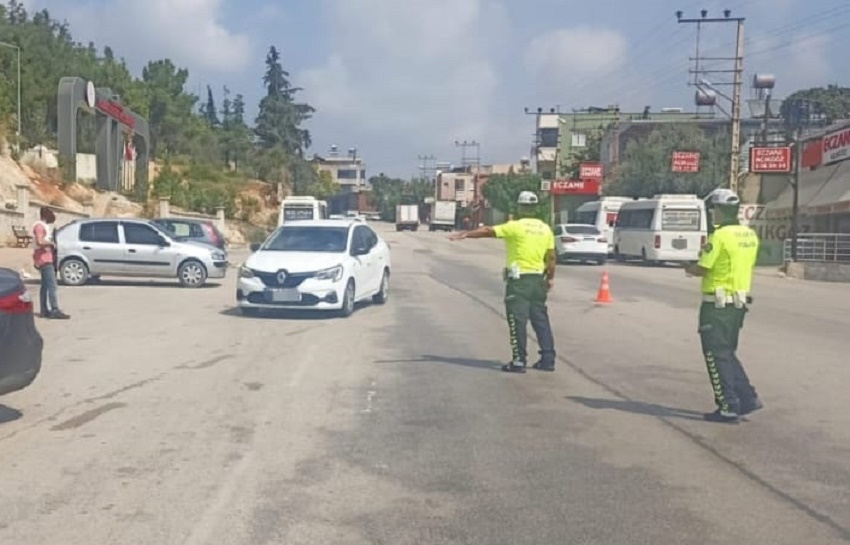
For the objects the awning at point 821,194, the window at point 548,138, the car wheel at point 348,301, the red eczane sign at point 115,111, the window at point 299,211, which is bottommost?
the car wheel at point 348,301

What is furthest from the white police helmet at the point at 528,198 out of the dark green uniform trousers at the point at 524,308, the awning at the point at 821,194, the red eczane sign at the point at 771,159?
the red eczane sign at the point at 771,159

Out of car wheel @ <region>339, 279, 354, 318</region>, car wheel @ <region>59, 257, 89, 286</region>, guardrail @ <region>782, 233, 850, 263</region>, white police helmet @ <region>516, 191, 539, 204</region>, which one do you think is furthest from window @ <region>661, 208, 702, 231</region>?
white police helmet @ <region>516, 191, 539, 204</region>

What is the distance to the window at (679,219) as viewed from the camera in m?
40.2

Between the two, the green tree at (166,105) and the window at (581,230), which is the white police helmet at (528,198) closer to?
the window at (581,230)

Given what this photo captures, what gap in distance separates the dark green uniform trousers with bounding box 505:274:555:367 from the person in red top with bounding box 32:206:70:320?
27.6ft

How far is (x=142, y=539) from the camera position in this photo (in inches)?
227

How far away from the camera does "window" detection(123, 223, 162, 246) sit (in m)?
24.1

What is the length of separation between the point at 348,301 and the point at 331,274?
2.27 feet

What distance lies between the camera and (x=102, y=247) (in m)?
24.0

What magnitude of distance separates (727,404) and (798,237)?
3024cm

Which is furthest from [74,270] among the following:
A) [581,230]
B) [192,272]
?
[581,230]

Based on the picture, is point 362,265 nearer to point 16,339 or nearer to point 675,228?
point 16,339

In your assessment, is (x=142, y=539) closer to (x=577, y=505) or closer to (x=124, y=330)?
(x=577, y=505)

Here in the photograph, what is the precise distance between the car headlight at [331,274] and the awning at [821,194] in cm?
2577
